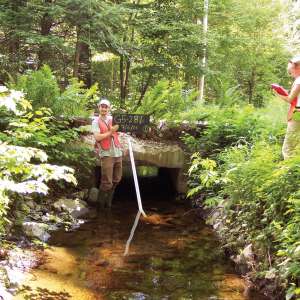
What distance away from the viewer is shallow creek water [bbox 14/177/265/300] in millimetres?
4660

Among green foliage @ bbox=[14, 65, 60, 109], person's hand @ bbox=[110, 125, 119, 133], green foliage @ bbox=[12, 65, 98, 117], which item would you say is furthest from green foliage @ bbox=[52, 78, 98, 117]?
person's hand @ bbox=[110, 125, 119, 133]

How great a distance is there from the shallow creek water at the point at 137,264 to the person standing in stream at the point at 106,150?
738mm

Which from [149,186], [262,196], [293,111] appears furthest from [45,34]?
[262,196]

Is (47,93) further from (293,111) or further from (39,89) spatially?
(293,111)

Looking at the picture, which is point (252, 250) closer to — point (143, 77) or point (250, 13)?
point (143, 77)

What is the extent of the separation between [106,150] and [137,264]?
3057mm

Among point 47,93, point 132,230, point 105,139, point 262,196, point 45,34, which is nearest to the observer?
point 262,196

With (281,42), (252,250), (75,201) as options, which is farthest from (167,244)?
(281,42)

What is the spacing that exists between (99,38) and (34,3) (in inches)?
71.0

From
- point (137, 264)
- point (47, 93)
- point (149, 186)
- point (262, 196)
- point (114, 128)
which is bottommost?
point (149, 186)

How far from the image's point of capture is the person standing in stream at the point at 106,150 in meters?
7.84

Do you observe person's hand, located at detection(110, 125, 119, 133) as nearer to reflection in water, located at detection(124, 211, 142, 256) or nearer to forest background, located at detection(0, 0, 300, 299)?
forest background, located at detection(0, 0, 300, 299)

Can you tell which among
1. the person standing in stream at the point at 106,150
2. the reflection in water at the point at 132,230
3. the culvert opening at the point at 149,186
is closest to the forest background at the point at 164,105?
the person standing in stream at the point at 106,150

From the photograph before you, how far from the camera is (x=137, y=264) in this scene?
18.1ft
